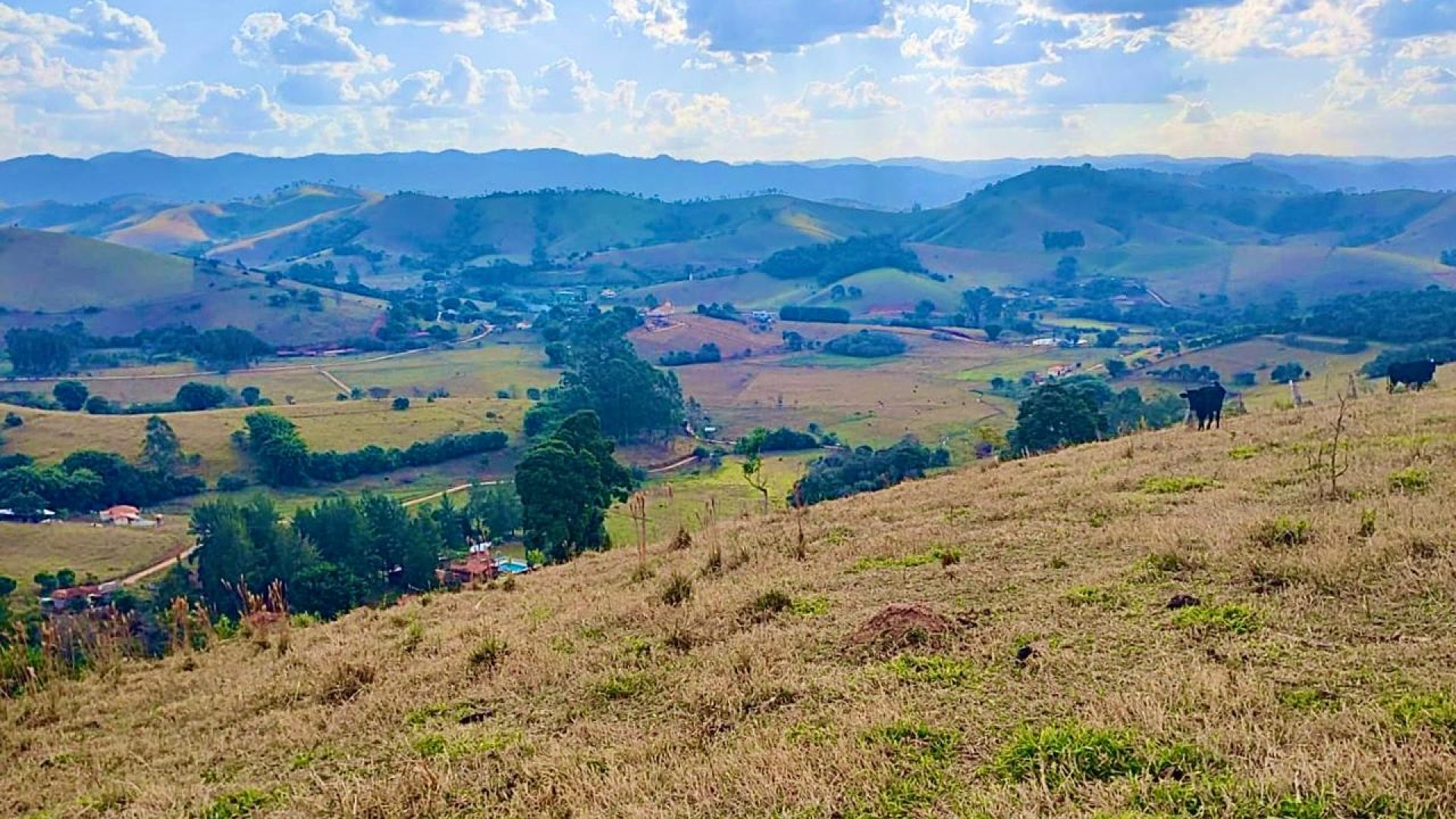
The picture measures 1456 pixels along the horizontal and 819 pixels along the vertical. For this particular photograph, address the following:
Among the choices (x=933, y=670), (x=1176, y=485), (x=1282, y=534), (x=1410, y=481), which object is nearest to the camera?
(x=933, y=670)

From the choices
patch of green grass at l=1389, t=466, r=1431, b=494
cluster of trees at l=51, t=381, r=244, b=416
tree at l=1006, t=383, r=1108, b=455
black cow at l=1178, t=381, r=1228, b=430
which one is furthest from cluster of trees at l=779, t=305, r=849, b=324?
patch of green grass at l=1389, t=466, r=1431, b=494

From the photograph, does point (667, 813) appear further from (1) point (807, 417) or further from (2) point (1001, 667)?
(1) point (807, 417)

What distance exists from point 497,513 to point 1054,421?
101 feet

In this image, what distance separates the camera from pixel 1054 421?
119ft

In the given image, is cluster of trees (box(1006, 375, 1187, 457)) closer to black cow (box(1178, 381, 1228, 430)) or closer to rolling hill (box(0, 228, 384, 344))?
black cow (box(1178, 381, 1228, 430))

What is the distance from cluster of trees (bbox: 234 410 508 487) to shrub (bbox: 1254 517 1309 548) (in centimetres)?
6807

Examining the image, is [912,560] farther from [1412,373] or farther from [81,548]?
[81,548]

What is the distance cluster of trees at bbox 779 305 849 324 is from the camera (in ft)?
490

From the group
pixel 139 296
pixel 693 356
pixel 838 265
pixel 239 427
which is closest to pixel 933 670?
pixel 239 427

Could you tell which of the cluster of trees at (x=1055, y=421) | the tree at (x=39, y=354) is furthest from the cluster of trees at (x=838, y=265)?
the cluster of trees at (x=1055, y=421)

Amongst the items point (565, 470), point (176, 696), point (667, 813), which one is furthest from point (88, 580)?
point (667, 813)

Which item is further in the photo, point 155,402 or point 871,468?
point 155,402

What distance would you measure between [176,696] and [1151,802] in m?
9.78

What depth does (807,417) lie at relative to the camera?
8738cm
